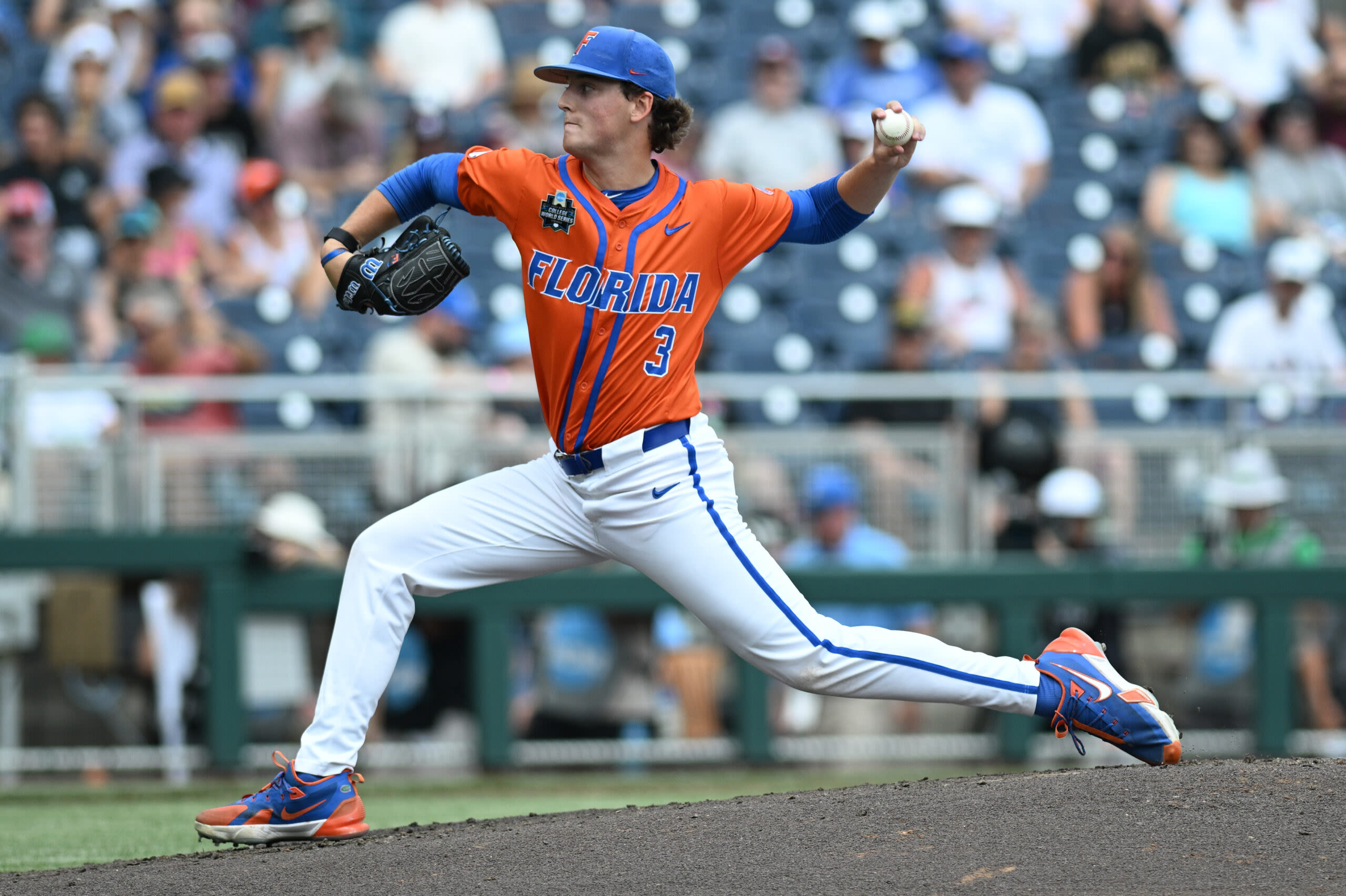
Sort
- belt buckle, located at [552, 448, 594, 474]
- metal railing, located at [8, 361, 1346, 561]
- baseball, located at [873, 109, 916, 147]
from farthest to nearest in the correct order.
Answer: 1. metal railing, located at [8, 361, 1346, 561]
2. belt buckle, located at [552, 448, 594, 474]
3. baseball, located at [873, 109, 916, 147]

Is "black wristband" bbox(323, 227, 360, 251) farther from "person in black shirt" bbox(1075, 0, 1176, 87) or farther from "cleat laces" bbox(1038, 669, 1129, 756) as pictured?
"person in black shirt" bbox(1075, 0, 1176, 87)

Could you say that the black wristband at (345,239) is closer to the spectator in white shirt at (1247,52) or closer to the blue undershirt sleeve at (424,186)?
the blue undershirt sleeve at (424,186)

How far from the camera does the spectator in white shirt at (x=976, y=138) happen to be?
11.1 metres

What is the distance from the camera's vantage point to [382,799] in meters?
7.07

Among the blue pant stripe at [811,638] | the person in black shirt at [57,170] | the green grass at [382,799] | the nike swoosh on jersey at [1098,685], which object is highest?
the person in black shirt at [57,170]

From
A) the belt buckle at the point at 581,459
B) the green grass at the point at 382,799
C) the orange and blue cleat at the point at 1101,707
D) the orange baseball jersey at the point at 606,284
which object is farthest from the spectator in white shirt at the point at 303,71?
the orange and blue cleat at the point at 1101,707

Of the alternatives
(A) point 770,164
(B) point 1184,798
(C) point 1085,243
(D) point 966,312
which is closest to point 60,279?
(A) point 770,164

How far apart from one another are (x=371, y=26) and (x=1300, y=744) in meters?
7.86

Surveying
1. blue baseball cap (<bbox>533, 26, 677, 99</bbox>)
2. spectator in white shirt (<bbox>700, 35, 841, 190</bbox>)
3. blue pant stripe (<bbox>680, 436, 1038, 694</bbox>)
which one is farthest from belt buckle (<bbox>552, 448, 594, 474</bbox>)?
spectator in white shirt (<bbox>700, 35, 841, 190</bbox>)

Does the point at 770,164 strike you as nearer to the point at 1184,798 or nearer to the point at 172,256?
the point at 172,256

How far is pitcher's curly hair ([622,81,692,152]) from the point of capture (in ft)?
14.6

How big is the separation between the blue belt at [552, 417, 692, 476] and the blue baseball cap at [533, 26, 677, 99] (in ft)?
2.82

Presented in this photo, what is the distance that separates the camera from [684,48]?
39.3ft

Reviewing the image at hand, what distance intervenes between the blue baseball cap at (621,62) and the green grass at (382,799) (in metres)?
2.39
